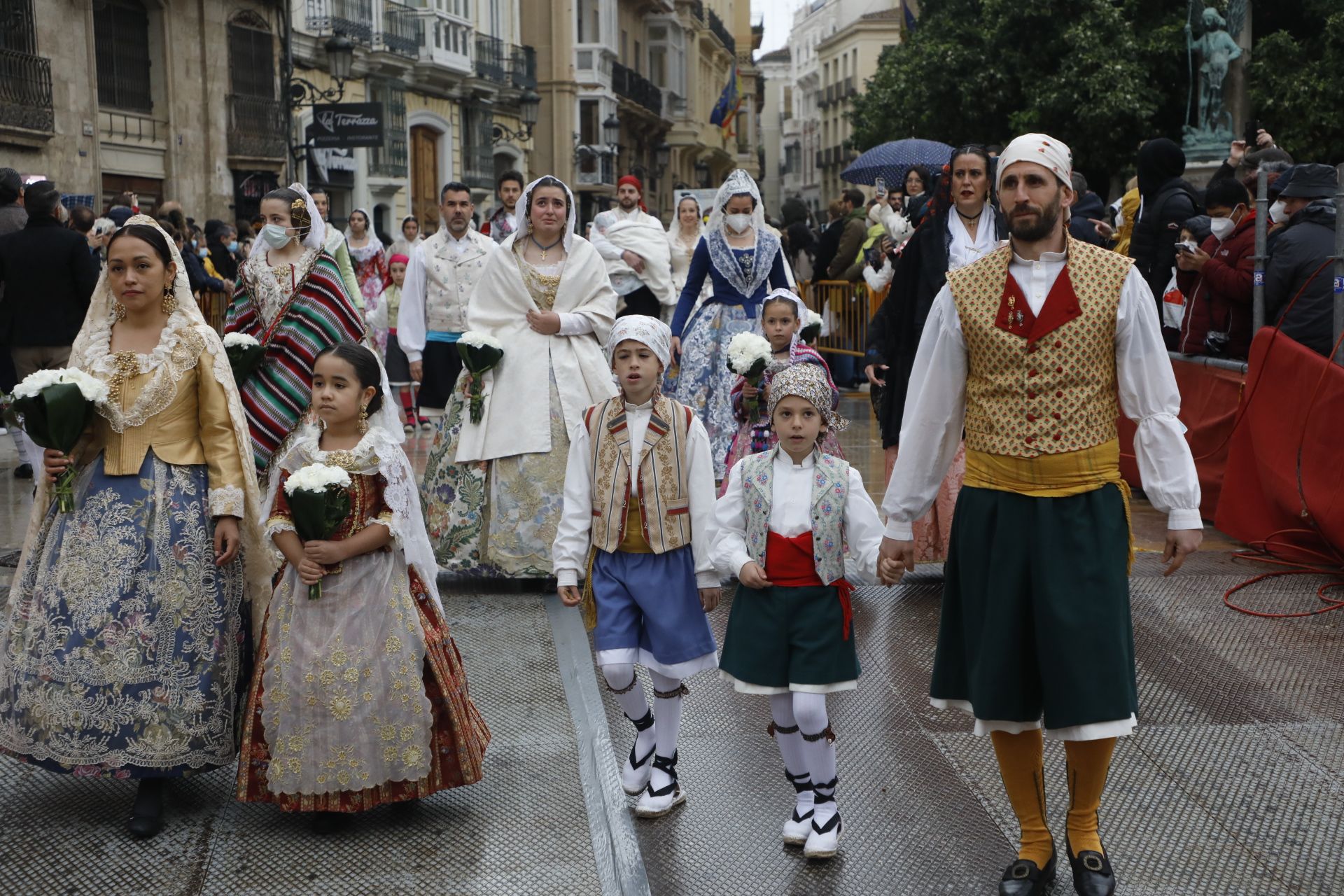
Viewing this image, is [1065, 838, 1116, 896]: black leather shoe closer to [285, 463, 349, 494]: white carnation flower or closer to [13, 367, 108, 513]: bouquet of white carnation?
[285, 463, 349, 494]: white carnation flower

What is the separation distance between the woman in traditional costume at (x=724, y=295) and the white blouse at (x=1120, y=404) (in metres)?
4.88

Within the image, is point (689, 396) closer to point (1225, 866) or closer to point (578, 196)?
point (1225, 866)

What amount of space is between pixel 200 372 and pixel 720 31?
2801 inches

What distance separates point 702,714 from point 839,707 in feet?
1.77

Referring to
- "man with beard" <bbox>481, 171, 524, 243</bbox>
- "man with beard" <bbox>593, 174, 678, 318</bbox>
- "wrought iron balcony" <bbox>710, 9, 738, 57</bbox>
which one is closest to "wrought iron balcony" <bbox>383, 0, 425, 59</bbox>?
"man with beard" <bbox>481, 171, 524, 243</bbox>

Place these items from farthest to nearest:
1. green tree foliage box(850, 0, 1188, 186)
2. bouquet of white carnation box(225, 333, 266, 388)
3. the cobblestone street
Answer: green tree foliage box(850, 0, 1188, 186) → bouquet of white carnation box(225, 333, 266, 388) → the cobblestone street

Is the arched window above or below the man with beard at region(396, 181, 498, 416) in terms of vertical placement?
above

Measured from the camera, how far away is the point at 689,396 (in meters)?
9.17

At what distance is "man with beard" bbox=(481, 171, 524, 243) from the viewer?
11.3 meters

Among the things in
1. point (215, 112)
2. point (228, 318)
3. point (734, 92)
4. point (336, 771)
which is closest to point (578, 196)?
point (734, 92)

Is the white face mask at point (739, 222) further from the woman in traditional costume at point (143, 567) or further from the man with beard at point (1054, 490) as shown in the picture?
the man with beard at point (1054, 490)

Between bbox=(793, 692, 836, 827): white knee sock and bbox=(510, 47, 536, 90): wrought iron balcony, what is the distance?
35827mm

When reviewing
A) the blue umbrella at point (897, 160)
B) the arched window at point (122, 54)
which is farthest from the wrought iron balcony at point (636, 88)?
the blue umbrella at point (897, 160)

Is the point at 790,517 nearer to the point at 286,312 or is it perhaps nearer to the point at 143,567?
the point at 143,567
